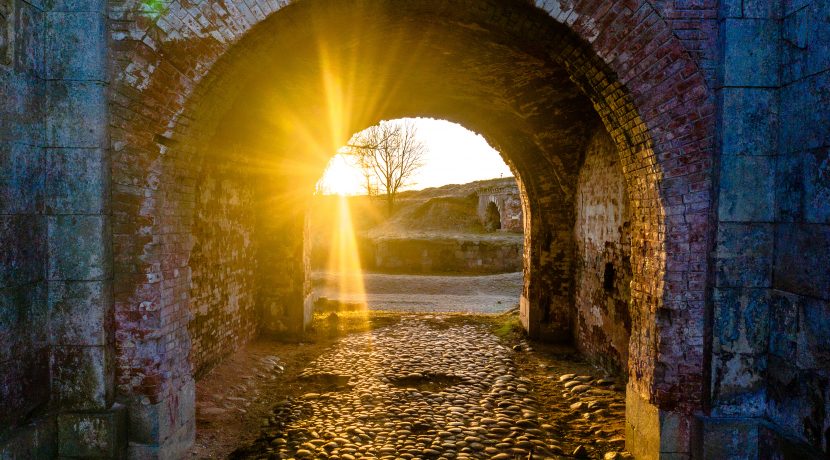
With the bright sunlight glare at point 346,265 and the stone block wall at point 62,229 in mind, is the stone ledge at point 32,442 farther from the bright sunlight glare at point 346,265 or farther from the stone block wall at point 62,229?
the bright sunlight glare at point 346,265

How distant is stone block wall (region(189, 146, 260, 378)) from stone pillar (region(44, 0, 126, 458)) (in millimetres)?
2282

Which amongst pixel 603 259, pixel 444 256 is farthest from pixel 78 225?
pixel 444 256

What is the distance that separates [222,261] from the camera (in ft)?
24.6

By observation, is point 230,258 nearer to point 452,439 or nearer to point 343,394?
point 343,394

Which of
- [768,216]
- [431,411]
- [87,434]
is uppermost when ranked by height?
[768,216]

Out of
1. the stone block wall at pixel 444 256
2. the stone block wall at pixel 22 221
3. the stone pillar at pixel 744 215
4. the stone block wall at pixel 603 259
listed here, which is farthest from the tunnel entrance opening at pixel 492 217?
the stone block wall at pixel 22 221

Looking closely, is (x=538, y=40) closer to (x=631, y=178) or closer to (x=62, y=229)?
(x=631, y=178)

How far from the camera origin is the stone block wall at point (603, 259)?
6.66m

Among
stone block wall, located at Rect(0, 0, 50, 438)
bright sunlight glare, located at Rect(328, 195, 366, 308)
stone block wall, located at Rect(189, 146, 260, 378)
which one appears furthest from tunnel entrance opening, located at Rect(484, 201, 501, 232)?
stone block wall, located at Rect(0, 0, 50, 438)

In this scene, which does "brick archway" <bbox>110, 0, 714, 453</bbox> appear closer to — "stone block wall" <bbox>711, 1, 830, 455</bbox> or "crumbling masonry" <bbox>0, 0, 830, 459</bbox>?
"crumbling masonry" <bbox>0, 0, 830, 459</bbox>

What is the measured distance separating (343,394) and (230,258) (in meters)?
3.08

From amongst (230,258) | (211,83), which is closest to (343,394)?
(230,258)

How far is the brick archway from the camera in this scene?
4.00 m

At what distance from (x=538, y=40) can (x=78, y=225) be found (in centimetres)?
444
